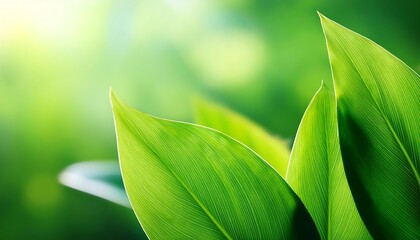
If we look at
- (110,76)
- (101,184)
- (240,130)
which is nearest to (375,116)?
(240,130)

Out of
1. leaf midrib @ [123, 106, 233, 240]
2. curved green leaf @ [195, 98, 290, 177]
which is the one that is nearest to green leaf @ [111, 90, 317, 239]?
leaf midrib @ [123, 106, 233, 240]

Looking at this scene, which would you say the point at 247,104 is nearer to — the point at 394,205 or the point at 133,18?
the point at 133,18

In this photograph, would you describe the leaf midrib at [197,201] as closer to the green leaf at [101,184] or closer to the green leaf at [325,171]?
the green leaf at [325,171]

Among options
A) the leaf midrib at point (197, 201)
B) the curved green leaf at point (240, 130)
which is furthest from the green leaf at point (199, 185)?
the curved green leaf at point (240, 130)

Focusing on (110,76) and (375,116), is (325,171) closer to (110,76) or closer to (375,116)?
(375,116)

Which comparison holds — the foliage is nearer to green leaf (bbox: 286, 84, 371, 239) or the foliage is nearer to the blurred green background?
green leaf (bbox: 286, 84, 371, 239)

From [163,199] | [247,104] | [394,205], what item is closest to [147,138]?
[163,199]

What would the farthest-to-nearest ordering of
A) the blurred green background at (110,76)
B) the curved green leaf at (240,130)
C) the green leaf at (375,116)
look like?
the blurred green background at (110,76) → the curved green leaf at (240,130) → the green leaf at (375,116)
